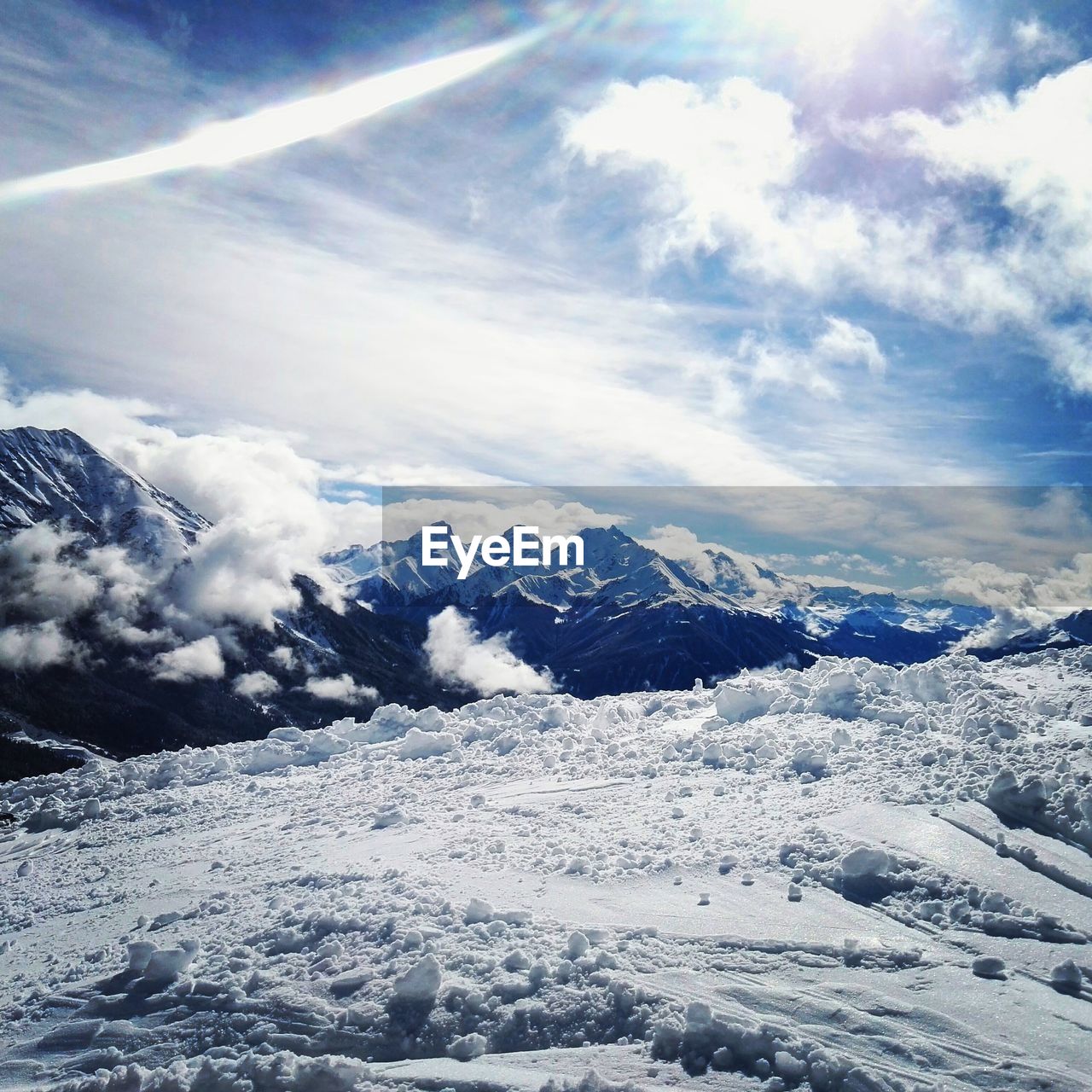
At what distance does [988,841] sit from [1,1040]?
16534 millimetres

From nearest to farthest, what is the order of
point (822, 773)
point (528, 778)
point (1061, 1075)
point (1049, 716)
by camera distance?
point (1061, 1075) < point (822, 773) < point (1049, 716) < point (528, 778)

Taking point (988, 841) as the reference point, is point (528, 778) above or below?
below

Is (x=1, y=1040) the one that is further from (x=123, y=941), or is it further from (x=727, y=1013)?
(x=727, y=1013)

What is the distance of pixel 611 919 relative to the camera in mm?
12508

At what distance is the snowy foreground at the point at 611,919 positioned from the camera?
9.50 meters

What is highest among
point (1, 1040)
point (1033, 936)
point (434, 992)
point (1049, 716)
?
point (1049, 716)

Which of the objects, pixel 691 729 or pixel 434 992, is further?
pixel 691 729

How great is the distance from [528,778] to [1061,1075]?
14320 mm

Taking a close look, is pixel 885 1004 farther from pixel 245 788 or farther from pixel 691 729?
pixel 245 788

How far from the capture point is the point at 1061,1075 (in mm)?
8859

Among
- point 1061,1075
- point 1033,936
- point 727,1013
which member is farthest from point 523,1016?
point 1033,936

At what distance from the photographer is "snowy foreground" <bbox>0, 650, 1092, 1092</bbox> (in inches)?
374

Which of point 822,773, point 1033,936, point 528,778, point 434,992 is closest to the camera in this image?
point 434,992

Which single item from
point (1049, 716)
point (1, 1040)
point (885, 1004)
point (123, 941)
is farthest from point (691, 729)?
point (1, 1040)
